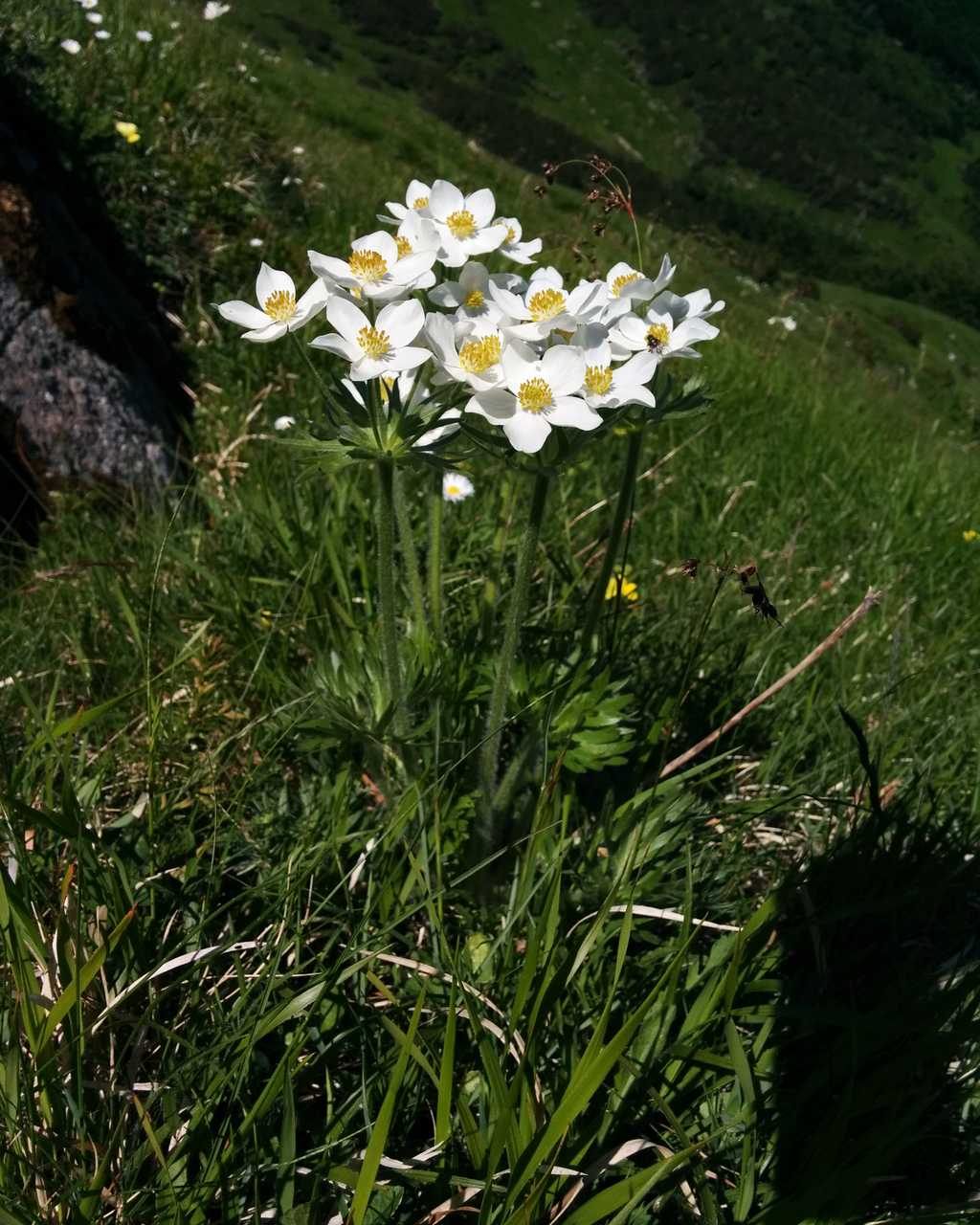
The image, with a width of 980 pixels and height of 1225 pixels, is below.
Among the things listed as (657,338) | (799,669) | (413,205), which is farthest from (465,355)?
(799,669)

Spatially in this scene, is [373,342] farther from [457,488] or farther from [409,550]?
[457,488]

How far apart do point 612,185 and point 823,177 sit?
569 ft

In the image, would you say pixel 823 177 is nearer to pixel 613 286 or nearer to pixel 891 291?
pixel 891 291

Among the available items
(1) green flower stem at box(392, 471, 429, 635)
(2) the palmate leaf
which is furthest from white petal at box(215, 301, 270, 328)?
(2) the palmate leaf

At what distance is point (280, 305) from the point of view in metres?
1.70

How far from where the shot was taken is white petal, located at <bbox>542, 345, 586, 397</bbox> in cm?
149

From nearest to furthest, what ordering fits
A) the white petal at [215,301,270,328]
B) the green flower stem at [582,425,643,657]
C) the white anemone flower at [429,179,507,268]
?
the white petal at [215,301,270,328] → the white anemone flower at [429,179,507,268] → the green flower stem at [582,425,643,657]

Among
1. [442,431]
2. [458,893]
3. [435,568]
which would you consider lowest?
[458,893]

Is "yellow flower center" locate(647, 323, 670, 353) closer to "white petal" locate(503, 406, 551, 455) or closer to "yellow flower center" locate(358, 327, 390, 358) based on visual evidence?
"white petal" locate(503, 406, 551, 455)

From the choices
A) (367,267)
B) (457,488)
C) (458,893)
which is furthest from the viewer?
(457,488)

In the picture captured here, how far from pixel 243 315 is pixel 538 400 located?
0.60m

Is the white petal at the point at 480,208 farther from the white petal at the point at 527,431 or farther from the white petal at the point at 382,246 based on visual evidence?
the white petal at the point at 527,431

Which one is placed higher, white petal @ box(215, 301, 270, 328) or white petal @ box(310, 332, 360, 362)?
white petal @ box(310, 332, 360, 362)

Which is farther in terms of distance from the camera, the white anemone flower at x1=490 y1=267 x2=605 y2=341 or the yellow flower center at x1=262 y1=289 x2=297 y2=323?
the yellow flower center at x1=262 y1=289 x2=297 y2=323
